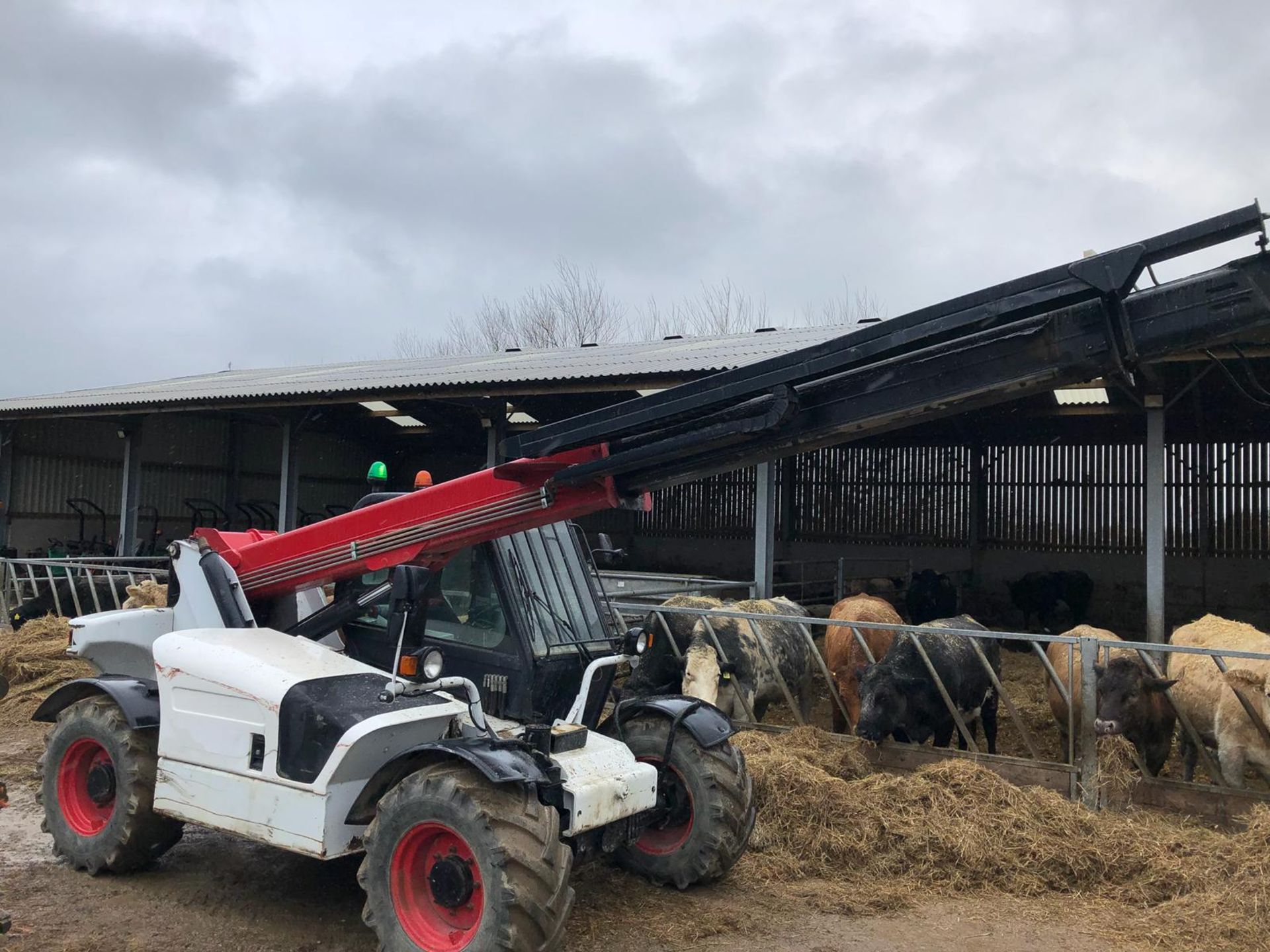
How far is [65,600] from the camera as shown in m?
11.9

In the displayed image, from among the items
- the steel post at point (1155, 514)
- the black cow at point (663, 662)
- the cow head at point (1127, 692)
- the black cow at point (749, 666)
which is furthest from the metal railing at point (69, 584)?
the steel post at point (1155, 514)

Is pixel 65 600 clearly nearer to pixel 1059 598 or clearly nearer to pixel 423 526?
pixel 423 526

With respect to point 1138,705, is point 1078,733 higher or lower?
lower

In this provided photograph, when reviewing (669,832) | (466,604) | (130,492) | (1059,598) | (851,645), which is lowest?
(669,832)

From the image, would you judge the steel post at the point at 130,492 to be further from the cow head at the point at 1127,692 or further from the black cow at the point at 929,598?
the cow head at the point at 1127,692

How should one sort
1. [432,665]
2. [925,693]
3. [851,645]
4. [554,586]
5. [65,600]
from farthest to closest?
[65,600] → [851,645] → [925,693] → [554,586] → [432,665]

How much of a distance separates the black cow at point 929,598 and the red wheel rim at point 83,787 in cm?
1201

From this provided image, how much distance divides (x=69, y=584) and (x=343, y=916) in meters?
8.37

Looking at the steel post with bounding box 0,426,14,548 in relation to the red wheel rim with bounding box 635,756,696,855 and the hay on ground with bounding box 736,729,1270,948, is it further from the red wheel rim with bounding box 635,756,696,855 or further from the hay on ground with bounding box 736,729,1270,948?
the red wheel rim with bounding box 635,756,696,855

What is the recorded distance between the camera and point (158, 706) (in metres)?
4.94

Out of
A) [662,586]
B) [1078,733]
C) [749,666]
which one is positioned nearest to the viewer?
[1078,733]

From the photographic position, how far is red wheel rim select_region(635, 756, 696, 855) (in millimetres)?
4855

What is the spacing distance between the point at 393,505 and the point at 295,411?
11799mm

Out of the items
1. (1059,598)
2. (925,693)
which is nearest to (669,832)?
(925,693)
